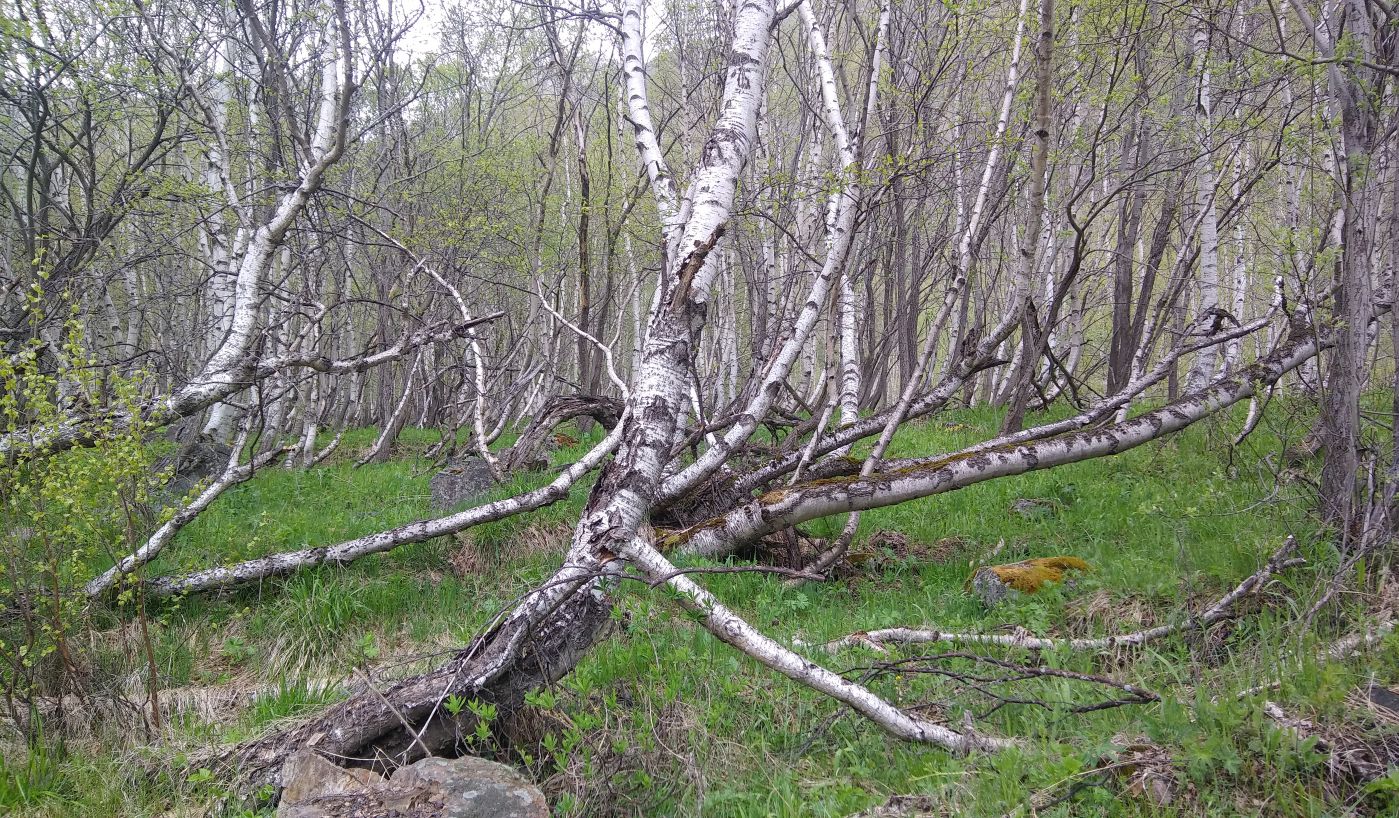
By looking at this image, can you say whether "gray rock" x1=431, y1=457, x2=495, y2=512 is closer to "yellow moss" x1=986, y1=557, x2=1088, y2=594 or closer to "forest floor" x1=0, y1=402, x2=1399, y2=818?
"forest floor" x1=0, y1=402, x2=1399, y2=818

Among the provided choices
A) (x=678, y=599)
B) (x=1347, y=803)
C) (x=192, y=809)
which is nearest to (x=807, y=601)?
(x=678, y=599)

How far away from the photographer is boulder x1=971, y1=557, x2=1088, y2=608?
4.38m

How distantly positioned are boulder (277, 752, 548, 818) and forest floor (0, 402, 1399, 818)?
197 millimetres

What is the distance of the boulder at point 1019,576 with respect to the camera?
4.38 meters

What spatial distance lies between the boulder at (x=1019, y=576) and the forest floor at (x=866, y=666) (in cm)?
11

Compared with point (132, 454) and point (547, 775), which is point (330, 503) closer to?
point (132, 454)

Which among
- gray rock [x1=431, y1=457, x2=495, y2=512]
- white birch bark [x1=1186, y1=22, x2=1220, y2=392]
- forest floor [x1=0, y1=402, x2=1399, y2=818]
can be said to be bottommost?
forest floor [x1=0, y1=402, x2=1399, y2=818]

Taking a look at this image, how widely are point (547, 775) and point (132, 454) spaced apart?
262 centimetres

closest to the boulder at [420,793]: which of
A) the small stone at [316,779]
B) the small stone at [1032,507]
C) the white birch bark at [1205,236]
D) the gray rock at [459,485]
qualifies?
the small stone at [316,779]

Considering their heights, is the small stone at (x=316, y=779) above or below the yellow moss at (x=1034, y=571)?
below

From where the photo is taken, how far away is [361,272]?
57.1 ft

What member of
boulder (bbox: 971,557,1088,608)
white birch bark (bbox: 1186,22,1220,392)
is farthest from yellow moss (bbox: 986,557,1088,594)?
white birch bark (bbox: 1186,22,1220,392)

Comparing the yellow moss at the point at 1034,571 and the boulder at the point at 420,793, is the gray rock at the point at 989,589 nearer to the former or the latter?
the yellow moss at the point at 1034,571

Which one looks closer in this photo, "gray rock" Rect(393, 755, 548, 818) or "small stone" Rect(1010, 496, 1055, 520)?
"gray rock" Rect(393, 755, 548, 818)
